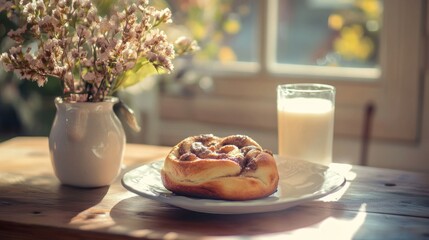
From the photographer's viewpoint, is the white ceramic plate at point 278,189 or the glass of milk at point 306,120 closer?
the white ceramic plate at point 278,189

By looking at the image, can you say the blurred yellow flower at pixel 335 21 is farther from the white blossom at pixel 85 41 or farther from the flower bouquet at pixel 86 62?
the white blossom at pixel 85 41

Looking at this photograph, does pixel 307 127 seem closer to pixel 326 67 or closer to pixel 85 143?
pixel 85 143

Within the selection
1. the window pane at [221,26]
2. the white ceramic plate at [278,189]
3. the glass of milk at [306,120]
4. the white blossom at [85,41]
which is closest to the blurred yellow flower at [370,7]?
the window pane at [221,26]

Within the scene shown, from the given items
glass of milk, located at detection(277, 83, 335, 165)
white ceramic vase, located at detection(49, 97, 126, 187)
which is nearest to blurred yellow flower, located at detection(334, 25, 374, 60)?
glass of milk, located at detection(277, 83, 335, 165)

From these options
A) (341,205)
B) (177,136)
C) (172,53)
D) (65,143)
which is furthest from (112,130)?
(177,136)

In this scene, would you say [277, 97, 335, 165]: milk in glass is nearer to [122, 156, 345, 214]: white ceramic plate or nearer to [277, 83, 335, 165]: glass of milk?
[277, 83, 335, 165]: glass of milk
